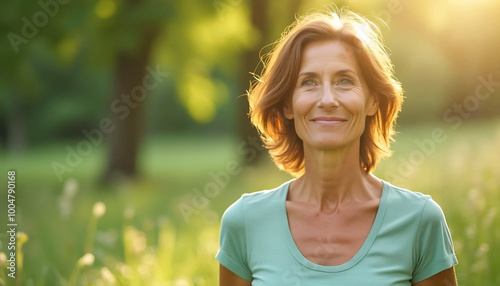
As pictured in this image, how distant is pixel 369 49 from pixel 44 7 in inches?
324

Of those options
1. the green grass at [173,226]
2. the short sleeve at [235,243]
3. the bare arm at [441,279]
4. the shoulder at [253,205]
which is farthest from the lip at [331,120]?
the green grass at [173,226]

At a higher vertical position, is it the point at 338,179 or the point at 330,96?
the point at 330,96

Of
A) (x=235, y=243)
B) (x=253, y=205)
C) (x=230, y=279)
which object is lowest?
(x=230, y=279)

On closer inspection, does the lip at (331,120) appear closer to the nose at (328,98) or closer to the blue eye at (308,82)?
the nose at (328,98)

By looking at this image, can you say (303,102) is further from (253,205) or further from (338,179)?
(253,205)

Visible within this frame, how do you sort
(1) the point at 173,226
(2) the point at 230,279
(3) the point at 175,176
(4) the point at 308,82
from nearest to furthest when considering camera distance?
1. (4) the point at 308,82
2. (2) the point at 230,279
3. (1) the point at 173,226
4. (3) the point at 175,176

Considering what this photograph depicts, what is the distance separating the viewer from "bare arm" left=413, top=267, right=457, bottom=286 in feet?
9.06

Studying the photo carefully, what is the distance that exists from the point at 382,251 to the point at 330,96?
624 millimetres

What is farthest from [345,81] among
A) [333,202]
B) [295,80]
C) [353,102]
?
[333,202]

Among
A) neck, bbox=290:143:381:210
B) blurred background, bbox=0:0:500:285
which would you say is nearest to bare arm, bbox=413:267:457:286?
neck, bbox=290:143:381:210

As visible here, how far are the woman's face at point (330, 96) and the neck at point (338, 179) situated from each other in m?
0.06

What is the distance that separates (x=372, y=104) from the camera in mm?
3043

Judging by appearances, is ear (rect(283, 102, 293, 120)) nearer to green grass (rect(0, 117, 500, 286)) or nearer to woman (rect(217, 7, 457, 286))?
woman (rect(217, 7, 457, 286))

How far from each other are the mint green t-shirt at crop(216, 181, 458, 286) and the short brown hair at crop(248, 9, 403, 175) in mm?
351
